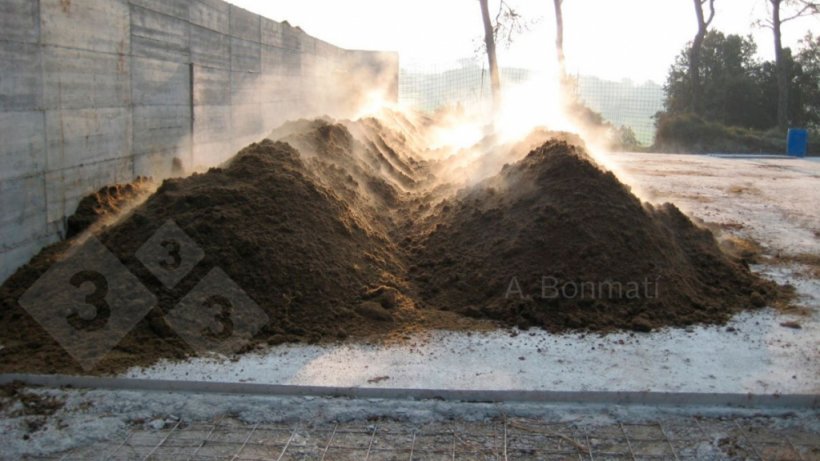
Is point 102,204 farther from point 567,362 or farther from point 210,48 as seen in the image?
point 567,362

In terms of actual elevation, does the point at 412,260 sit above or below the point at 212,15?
below

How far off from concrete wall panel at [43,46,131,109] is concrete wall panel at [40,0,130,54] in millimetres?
88

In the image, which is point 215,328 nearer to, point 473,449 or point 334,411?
point 334,411

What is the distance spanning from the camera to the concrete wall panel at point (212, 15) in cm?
966

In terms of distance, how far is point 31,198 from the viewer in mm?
6125

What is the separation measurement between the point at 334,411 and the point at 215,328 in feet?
5.02

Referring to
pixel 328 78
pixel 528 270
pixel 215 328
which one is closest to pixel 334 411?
pixel 215 328

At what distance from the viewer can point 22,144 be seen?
5910 mm

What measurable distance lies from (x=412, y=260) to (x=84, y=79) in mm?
3639

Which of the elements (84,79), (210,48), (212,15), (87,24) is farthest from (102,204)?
(212,15)

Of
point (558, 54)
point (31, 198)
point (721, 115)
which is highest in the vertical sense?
point (558, 54)

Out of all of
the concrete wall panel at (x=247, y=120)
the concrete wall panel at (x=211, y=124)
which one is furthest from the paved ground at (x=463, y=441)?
the concrete wall panel at (x=247, y=120)

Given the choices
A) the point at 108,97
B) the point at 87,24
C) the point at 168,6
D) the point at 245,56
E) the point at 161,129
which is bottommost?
the point at 161,129

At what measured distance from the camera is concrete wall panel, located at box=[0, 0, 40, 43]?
568cm
